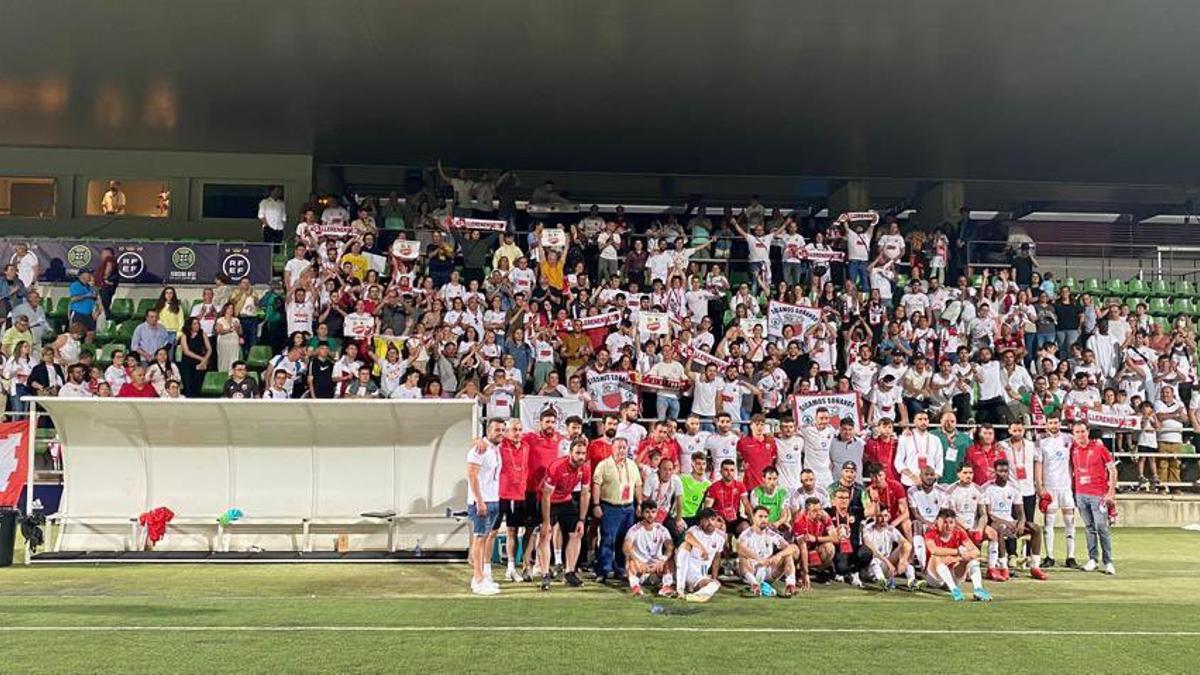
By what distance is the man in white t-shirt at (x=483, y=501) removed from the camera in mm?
12438

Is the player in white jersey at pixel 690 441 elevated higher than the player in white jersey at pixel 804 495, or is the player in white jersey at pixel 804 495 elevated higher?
the player in white jersey at pixel 690 441

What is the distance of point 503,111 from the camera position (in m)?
23.2

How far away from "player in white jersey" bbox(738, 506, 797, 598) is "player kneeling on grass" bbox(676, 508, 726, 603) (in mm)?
342

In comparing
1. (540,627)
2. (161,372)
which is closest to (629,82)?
(161,372)

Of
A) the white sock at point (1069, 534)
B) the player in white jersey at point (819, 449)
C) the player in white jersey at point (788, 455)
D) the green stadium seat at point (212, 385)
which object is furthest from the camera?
the green stadium seat at point (212, 385)

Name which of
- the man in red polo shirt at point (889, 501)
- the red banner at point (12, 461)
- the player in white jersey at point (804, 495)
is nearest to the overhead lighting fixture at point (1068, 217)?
the man in red polo shirt at point (889, 501)

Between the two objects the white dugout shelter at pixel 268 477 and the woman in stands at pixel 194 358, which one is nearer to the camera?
the white dugout shelter at pixel 268 477

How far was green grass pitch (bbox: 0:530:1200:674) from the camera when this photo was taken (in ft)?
28.2

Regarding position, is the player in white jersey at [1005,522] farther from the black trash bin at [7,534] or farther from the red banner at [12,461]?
the red banner at [12,461]

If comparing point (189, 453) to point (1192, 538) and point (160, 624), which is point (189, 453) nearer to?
point (160, 624)

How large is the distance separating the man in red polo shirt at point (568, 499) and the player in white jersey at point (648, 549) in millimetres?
704

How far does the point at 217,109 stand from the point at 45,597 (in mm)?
14433

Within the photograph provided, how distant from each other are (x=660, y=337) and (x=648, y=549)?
7.23 meters

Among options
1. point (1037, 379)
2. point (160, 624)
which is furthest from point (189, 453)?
point (1037, 379)
